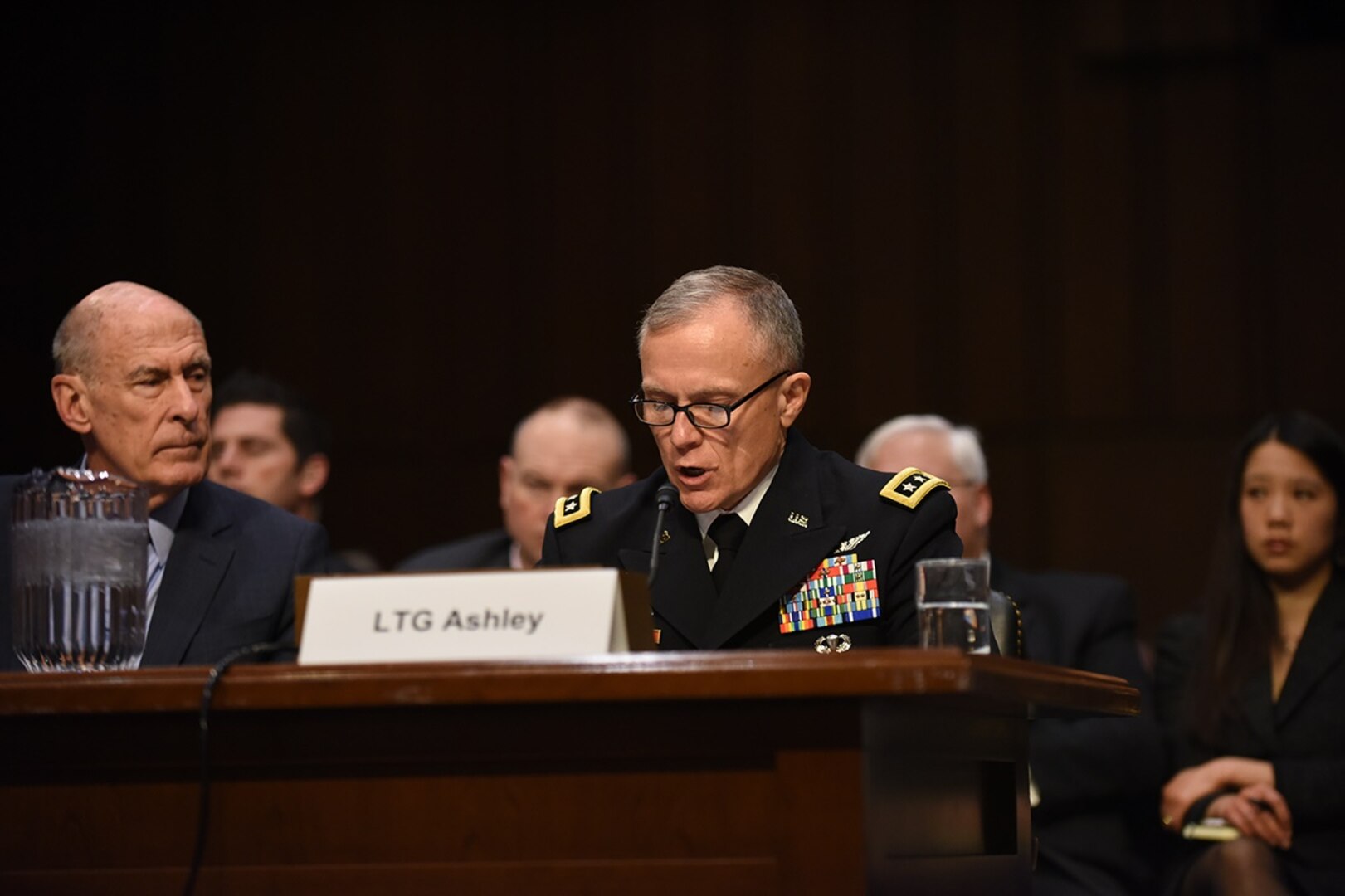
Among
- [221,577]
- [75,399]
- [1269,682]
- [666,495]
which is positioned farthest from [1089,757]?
[75,399]

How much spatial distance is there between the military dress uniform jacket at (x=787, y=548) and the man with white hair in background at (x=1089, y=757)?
92cm

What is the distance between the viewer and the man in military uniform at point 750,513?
2.48 meters

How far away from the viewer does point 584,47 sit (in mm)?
6082

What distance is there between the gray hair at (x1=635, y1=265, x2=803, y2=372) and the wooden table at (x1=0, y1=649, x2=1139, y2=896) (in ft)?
2.87

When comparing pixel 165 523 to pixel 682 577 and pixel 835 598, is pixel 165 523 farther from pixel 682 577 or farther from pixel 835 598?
pixel 835 598

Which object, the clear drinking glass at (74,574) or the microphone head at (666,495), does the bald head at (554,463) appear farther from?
the clear drinking glass at (74,574)

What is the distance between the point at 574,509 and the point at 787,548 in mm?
393

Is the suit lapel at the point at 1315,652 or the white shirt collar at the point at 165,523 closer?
the white shirt collar at the point at 165,523

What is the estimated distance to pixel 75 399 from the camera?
284cm

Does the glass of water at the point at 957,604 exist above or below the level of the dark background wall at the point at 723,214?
below

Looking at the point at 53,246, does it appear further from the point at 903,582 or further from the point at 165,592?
the point at 903,582

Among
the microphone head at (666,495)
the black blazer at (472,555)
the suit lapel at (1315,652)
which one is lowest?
the suit lapel at (1315,652)

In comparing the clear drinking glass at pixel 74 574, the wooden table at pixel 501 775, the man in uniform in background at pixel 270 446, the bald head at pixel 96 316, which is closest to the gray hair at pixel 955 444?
the man in uniform in background at pixel 270 446

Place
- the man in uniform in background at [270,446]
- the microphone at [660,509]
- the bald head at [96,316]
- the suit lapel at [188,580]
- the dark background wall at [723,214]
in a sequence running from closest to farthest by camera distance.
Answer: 1. the microphone at [660,509]
2. the suit lapel at [188,580]
3. the bald head at [96,316]
4. the man in uniform in background at [270,446]
5. the dark background wall at [723,214]
